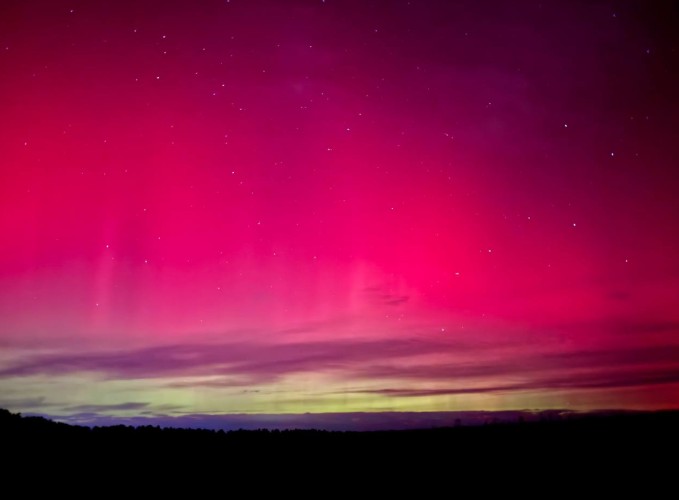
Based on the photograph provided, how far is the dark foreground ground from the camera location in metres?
18.4

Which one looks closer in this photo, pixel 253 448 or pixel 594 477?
pixel 594 477

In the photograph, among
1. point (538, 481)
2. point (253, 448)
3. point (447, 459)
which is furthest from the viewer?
point (253, 448)

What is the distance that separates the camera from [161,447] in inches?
1009

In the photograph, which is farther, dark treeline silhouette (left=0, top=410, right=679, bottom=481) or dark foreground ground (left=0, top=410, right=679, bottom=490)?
dark treeline silhouette (left=0, top=410, right=679, bottom=481)

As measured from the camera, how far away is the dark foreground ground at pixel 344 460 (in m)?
18.4

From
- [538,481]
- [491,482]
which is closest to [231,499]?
[491,482]

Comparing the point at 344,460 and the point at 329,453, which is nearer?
the point at 344,460

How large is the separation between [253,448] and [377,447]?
6082 mm

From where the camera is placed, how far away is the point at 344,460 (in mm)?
23375

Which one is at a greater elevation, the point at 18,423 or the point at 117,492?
the point at 18,423

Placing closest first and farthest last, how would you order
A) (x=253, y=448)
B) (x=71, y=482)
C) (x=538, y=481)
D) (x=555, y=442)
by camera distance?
(x=71, y=482) → (x=538, y=481) → (x=253, y=448) → (x=555, y=442)

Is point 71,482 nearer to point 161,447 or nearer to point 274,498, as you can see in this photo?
point 274,498

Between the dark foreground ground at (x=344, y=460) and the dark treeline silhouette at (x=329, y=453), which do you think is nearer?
the dark foreground ground at (x=344, y=460)

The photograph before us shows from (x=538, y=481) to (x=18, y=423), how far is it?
24125 mm
